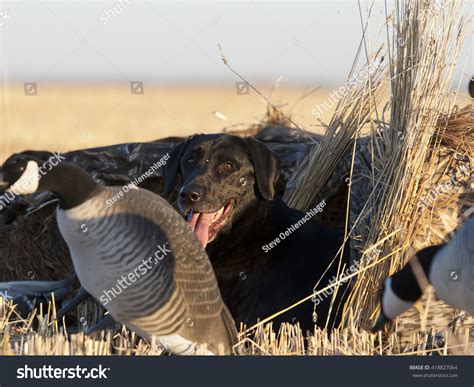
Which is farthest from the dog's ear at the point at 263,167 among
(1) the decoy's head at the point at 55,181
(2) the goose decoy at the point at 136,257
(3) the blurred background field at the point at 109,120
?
(1) the decoy's head at the point at 55,181

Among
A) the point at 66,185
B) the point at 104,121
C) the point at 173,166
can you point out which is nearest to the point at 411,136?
the point at 173,166

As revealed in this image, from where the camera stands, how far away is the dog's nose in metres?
5.86

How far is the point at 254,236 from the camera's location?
243 inches

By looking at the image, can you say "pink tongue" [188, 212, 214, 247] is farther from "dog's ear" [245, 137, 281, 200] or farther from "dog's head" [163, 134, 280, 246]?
"dog's ear" [245, 137, 281, 200]

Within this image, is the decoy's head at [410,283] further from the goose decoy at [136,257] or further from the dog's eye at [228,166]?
the dog's eye at [228,166]

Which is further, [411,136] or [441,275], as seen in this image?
[411,136]

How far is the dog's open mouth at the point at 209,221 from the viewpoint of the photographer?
6.03 metres

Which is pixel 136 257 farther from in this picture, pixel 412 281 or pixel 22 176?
pixel 412 281

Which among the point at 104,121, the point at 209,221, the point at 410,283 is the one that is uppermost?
the point at 104,121

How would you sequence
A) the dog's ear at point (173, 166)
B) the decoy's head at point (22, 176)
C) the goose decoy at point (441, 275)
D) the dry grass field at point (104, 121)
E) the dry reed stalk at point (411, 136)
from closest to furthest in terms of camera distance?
the decoy's head at point (22, 176)
the goose decoy at point (441, 275)
the dry reed stalk at point (411, 136)
the dog's ear at point (173, 166)
the dry grass field at point (104, 121)

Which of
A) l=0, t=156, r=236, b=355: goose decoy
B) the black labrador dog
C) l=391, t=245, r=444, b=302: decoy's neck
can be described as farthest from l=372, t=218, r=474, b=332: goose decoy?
the black labrador dog

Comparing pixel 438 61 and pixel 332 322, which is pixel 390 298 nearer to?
pixel 332 322

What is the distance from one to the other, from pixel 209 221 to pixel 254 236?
33 centimetres
